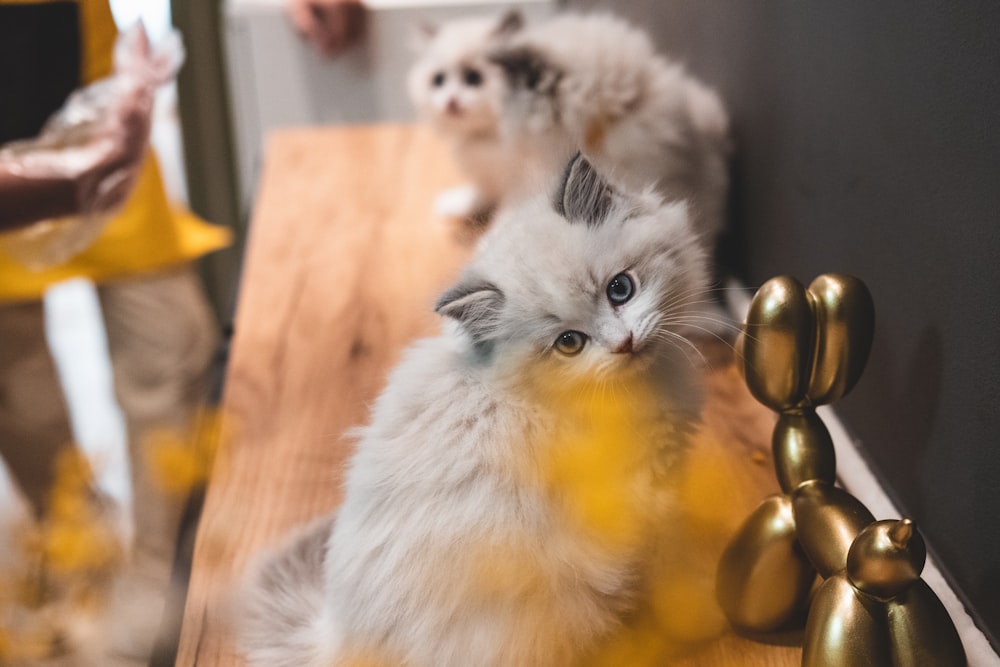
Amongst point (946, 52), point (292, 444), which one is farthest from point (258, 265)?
point (946, 52)

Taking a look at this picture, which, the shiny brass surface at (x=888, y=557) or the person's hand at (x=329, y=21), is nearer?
the shiny brass surface at (x=888, y=557)

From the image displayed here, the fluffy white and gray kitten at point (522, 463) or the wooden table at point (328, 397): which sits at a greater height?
the fluffy white and gray kitten at point (522, 463)

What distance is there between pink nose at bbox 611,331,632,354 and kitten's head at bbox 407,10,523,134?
73 cm

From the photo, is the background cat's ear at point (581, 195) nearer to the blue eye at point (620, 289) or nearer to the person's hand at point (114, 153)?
the blue eye at point (620, 289)

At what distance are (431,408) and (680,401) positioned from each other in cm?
17

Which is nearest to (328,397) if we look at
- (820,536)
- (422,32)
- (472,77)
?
(820,536)

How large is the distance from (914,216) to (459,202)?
1.63 feet

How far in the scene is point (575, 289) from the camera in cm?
49

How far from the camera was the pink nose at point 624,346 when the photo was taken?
485mm

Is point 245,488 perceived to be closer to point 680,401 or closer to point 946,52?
point 680,401

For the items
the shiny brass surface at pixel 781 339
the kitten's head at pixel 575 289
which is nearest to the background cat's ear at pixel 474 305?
the kitten's head at pixel 575 289

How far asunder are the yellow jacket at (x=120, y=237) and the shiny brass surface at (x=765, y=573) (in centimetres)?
79

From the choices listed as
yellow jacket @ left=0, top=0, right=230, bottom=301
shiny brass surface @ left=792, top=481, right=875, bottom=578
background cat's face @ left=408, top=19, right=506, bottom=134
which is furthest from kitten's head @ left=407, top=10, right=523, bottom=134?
shiny brass surface @ left=792, top=481, right=875, bottom=578

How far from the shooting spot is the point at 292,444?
699 millimetres
